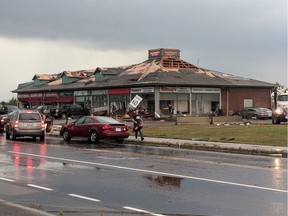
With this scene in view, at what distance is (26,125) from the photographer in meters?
25.1

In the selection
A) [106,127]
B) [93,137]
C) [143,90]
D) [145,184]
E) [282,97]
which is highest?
[143,90]

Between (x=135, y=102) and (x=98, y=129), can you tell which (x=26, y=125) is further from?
(x=135, y=102)

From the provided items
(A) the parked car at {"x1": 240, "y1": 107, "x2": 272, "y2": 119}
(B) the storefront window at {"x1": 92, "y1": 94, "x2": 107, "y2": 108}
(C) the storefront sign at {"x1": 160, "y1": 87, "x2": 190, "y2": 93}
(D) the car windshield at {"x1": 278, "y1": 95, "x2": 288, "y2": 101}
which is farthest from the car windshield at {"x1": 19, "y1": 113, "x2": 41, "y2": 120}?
(B) the storefront window at {"x1": 92, "y1": 94, "x2": 107, "y2": 108}

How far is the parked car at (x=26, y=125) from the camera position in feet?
81.9

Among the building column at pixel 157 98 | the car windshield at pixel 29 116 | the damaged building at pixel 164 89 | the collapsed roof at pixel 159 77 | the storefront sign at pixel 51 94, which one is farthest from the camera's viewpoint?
the storefront sign at pixel 51 94

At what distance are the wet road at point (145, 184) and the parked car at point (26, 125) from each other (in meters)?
8.58

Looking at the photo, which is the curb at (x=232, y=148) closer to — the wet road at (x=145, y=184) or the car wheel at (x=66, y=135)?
the wet road at (x=145, y=184)

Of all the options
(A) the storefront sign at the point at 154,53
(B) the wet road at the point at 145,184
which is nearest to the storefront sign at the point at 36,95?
(A) the storefront sign at the point at 154,53

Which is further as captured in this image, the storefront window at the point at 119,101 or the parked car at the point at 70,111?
the parked car at the point at 70,111

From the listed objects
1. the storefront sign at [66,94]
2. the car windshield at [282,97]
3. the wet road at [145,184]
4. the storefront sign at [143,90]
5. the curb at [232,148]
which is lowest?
the wet road at [145,184]

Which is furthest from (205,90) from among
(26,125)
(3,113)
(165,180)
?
(165,180)

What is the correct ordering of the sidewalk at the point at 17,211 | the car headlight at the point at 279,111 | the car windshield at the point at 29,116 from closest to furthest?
1. the sidewalk at the point at 17,211
2. the car windshield at the point at 29,116
3. the car headlight at the point at 279,111

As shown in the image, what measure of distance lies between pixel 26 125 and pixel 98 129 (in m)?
4.43

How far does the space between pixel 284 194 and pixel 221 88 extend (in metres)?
51.7
